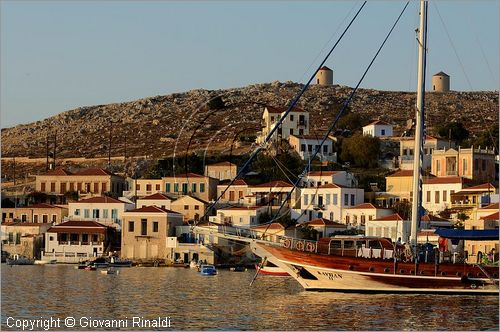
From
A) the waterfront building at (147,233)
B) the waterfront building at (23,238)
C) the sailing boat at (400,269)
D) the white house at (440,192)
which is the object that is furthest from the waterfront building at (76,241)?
the sailing boat at (400,269)

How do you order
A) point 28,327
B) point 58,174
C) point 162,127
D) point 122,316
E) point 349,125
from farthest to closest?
point 162,127 < point 349,125 < point 58,174 < point 122,316 < point 28,327

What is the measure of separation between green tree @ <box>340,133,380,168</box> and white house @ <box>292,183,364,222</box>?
64.2 feet

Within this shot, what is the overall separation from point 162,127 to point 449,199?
81.2 meters

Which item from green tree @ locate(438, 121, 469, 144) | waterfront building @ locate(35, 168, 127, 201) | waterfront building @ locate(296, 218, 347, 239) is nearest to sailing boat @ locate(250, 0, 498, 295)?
waterfront building @ locate(296, 218, 347, 239)

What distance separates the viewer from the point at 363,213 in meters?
108

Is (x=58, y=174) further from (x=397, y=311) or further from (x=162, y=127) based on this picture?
(x=397, y=311)

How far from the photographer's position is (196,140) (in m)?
162

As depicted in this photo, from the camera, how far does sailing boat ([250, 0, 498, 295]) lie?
2360 inches

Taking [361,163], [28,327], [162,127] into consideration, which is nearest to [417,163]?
[28,327]

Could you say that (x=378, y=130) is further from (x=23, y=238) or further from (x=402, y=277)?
(x=402, y=277)

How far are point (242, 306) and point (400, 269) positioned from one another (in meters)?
9.12

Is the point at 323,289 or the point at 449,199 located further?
the point at 449,199

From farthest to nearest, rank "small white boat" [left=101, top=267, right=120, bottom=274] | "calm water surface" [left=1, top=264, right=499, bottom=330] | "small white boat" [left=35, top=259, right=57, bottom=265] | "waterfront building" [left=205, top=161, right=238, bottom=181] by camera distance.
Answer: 1. "waterfront building" [left=205, top=161, right=238, bottom=181]
2. "small white boat" [left=35, top=259, right=57, bottom=265]
3. "small white boat" [left=101, top=267, right=120, bottom=274]
4. "calm water surface" [left=1, top=264, right=499, bottom=330]

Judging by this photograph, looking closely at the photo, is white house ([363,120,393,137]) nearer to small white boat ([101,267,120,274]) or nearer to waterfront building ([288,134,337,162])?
waterfront building ([288,134,337,162])
